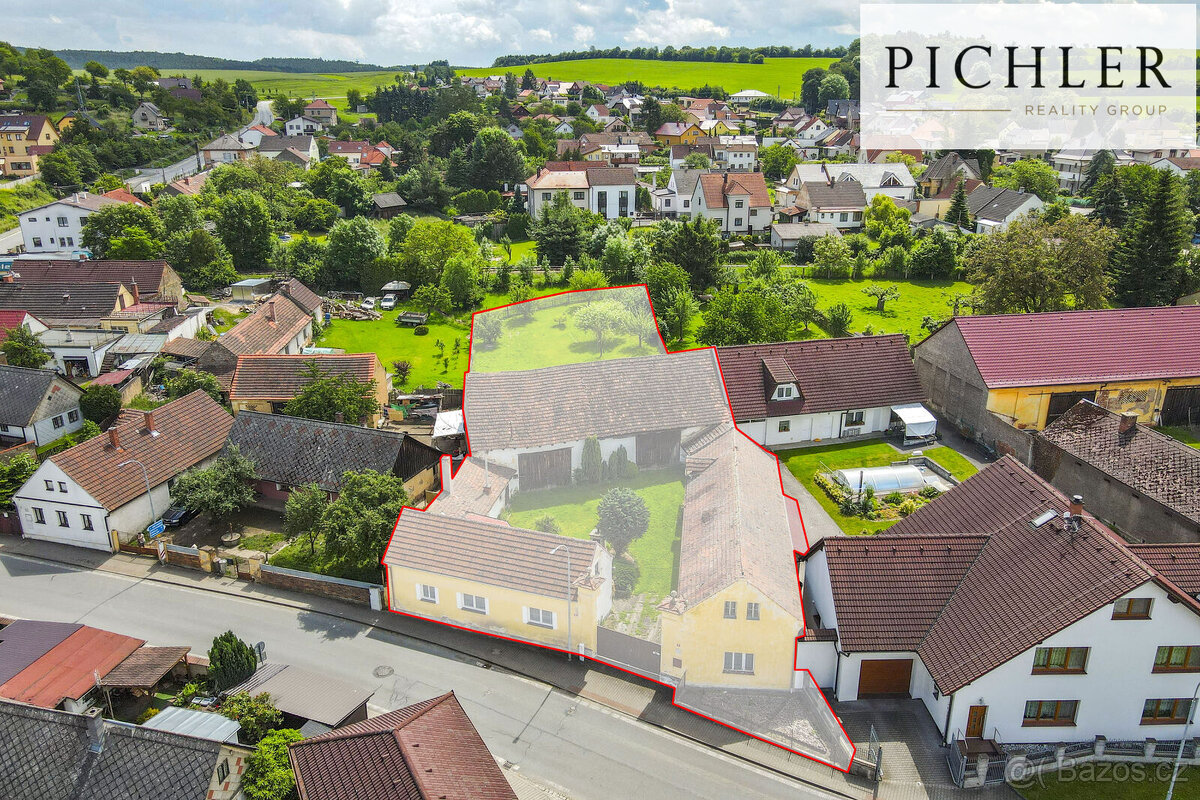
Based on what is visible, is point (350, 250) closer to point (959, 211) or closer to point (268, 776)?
point (268, 776)

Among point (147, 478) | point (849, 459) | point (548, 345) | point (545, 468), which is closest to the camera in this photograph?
point (545, 468)

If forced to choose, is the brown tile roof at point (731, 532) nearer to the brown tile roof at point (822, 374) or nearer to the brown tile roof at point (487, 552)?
the brown tile roof at point (487, 552)

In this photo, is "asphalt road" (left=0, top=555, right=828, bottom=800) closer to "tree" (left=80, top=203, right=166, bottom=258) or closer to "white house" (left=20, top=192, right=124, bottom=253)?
"tree" (left=80, top=203, right=166, bottom=258)

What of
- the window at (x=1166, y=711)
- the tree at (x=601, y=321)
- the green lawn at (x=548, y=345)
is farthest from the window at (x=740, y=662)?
the window at (x=1166, y=711)

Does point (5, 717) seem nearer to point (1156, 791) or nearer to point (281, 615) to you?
point (281, 615)

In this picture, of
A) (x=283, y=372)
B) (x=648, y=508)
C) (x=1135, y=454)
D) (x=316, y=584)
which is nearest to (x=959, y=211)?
(x=1135, y=454)

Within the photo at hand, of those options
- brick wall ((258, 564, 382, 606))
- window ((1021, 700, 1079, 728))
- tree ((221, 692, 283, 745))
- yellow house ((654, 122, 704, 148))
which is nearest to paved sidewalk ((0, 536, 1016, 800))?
brick wall ((258, 564, 382, 606))

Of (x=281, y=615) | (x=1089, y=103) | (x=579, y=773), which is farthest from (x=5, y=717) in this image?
(x=1089, y=103)
